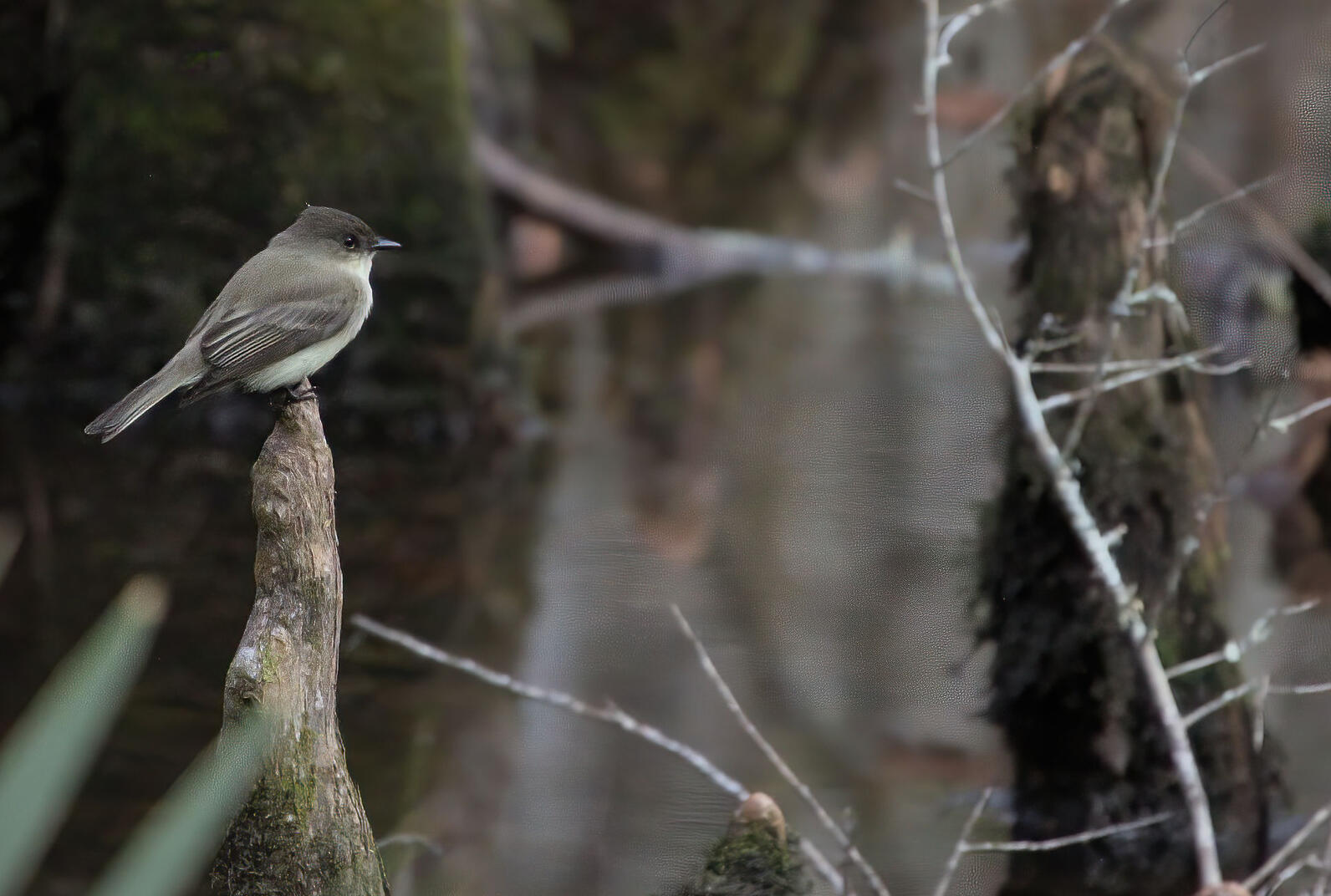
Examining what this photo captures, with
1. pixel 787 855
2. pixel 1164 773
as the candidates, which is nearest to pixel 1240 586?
pixel 1164 773

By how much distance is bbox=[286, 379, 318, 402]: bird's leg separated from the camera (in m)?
2.88

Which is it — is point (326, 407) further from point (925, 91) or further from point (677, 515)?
point (925, 91)

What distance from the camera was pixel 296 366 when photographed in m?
3.06

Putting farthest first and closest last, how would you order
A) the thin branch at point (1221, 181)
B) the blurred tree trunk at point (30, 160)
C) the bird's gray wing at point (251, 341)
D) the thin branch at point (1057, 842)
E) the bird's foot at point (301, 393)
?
the blurred tree trunk at point (30, 160) → the bird's gray wing at point (251, 341) → the bird's foot at point (301, 393) → the thin branch at point (1221, 181) → the thin branch at point (1057, 842)

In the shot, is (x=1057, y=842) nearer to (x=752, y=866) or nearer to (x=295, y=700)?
(x=752, y=866)

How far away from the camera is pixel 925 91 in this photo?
2.73 m

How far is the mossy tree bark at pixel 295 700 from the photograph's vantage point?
2.34 m

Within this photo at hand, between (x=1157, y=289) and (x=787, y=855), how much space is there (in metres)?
1.35

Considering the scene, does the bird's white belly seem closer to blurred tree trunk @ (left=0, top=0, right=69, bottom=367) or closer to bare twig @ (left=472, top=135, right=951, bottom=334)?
blurred tree trunk @ (left=0, top=0, right=69, bottom=367)

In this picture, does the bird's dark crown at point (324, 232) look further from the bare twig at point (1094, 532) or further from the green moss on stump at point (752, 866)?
the green moss on stump at point (752, 866)

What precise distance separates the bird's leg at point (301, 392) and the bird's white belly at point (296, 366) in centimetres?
2

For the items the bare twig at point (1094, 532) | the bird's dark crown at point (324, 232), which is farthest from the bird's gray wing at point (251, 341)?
the bare twig at point (1094, 532)

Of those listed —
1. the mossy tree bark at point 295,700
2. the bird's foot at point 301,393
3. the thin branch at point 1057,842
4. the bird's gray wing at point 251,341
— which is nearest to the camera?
the mossy tree bark at point 295,700

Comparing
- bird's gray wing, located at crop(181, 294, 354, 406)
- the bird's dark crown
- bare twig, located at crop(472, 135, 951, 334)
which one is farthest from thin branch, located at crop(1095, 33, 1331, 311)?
bare twig, located at crop(472, 135, 951, 334)
